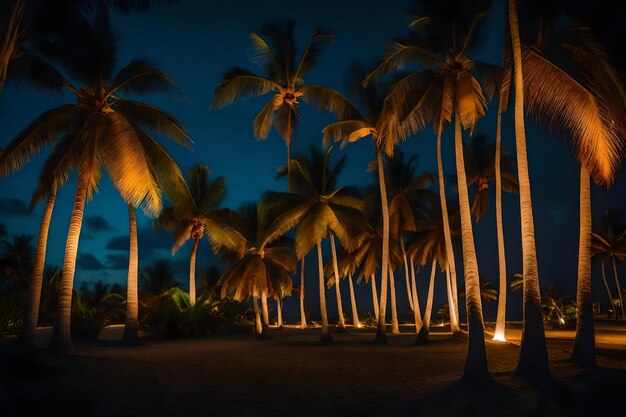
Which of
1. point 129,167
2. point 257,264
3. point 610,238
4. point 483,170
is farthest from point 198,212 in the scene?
point 610,238

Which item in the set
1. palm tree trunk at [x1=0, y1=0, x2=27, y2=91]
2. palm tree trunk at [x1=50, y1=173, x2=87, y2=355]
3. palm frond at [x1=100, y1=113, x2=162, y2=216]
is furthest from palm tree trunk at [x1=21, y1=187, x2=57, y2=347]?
palm tree trunk at [x1=0, y1=0, x2=27, y2=91]

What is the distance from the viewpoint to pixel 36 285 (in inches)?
586

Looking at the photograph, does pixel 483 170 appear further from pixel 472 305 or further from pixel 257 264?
pixel 472 305

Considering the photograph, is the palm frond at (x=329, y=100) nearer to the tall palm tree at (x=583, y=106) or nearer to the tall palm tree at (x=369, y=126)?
the tall palm tree at (x=369, y=126)

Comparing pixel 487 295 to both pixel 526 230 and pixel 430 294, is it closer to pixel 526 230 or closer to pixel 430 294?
pixel 430 294

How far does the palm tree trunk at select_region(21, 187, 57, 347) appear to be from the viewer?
1423 cm

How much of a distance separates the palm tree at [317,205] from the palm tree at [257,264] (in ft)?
4.96

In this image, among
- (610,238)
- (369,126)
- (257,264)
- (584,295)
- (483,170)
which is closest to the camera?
(584,295)

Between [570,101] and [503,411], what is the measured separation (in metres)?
7.11

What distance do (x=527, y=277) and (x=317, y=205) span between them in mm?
12383

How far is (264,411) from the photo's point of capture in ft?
24.8

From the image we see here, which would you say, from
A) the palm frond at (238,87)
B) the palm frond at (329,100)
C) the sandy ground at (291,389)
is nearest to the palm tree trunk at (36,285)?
the sandy ground at (291,389)

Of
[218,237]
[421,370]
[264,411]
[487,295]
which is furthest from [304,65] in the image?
[487,295]

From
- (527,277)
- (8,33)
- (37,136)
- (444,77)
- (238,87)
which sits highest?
(238,87)
